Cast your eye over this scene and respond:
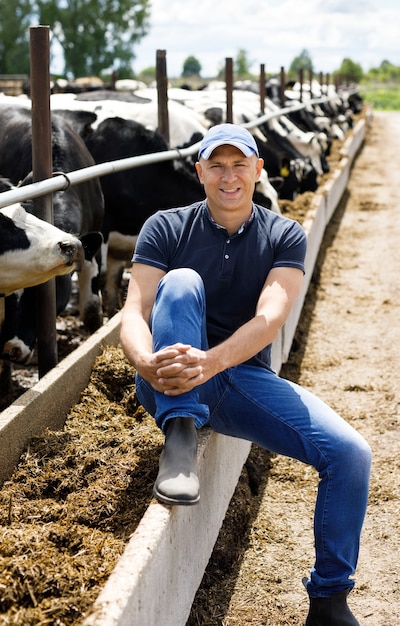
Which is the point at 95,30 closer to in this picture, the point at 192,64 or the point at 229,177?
the point at 229,177

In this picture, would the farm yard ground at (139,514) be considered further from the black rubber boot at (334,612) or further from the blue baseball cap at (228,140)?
the blue baseball cap at (228,140)

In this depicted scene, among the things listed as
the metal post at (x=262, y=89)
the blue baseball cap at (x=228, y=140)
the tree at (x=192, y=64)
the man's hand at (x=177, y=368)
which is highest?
the blue baseball cap at (x=228, y=140)

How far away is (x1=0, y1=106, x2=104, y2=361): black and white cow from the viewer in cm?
462

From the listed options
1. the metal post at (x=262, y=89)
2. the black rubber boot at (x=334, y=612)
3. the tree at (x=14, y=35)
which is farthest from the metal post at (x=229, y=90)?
the tree at (x=14, y=35)

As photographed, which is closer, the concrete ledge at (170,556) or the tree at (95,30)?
the concrete ledge at (170,556)

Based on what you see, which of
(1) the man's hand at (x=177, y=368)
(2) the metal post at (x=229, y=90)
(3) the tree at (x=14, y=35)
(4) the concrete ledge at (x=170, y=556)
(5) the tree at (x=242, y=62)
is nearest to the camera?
(4) the concrete ledge at (x=170, y=556)

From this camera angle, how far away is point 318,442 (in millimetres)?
2889

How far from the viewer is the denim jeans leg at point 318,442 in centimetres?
281

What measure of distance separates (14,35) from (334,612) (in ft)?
167

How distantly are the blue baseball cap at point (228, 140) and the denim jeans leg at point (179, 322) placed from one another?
1.66 feet

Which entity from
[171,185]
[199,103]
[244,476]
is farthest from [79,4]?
[244,476]

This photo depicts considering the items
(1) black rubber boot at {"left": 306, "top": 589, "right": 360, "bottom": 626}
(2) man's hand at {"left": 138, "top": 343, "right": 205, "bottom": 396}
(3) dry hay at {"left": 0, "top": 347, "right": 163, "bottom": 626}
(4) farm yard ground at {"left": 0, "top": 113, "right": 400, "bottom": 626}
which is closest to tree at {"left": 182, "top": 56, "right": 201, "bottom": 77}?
(4) farm yard ground at {"left": 0, "top": 113, "right": 400, "bottom": 626}

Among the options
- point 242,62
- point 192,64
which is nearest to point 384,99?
point 242,62

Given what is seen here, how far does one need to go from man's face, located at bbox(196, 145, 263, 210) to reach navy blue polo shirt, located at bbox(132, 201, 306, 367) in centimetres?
11
